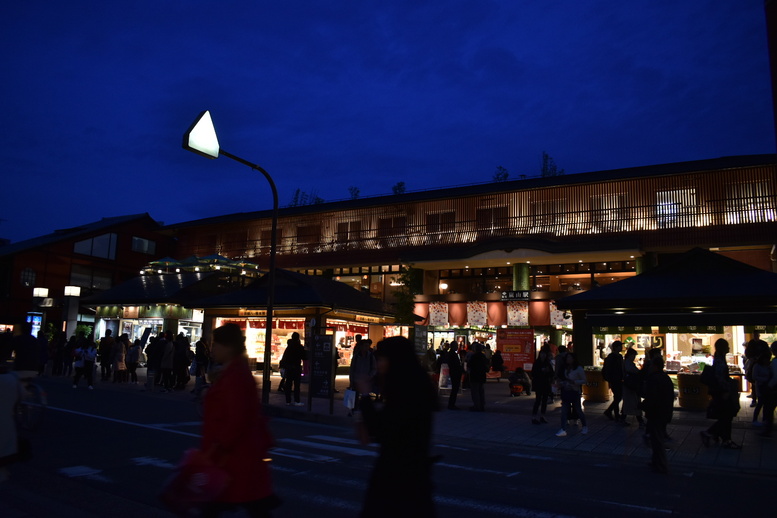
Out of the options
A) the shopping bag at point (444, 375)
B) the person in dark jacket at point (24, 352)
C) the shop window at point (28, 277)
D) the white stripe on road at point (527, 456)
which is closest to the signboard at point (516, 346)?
the shopping bag at point (444, 375)

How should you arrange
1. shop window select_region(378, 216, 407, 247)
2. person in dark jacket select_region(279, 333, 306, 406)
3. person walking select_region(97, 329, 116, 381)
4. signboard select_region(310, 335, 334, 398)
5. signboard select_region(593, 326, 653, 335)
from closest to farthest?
signboard select_region(310, 335, 334, 398), person in dark jacket select_region(279, 333, 306, 406), signboard select_region(593, 326, 653, 335), person walking select_region(97, 329, 116, 381), shop window select_region(378, 216, 407, 247)

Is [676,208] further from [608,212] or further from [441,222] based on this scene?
[441,222]

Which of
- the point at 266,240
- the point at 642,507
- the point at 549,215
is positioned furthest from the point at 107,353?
the point at 549,215

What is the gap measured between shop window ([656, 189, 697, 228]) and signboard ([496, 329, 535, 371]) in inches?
337

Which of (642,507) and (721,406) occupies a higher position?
(721,406)

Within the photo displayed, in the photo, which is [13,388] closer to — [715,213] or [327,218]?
[715,213]

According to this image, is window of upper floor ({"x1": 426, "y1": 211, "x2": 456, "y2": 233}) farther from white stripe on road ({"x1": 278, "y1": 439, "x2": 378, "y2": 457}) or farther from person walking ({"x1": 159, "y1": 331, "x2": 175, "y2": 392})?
white stripe on road ({"x1": 278, "y1": 439, "x2": 378, "y2": 457})

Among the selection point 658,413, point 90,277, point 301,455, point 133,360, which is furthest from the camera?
point 90,277

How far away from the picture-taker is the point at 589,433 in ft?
42.8

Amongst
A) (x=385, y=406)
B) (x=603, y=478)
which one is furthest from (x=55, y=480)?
(x=603, y=478)

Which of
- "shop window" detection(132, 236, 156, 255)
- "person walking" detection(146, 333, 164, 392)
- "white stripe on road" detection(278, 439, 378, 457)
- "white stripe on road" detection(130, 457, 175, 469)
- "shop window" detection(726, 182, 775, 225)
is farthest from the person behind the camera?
"shop window" detection(132, 236, 156, 255)

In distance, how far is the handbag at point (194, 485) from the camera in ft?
11.7

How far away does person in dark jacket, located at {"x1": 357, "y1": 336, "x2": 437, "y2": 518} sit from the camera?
337 cm

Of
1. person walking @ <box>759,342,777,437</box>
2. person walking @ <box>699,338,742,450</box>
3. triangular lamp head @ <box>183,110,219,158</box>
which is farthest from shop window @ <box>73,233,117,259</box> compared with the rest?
person walking @ <box>759,342,777,437</box>
